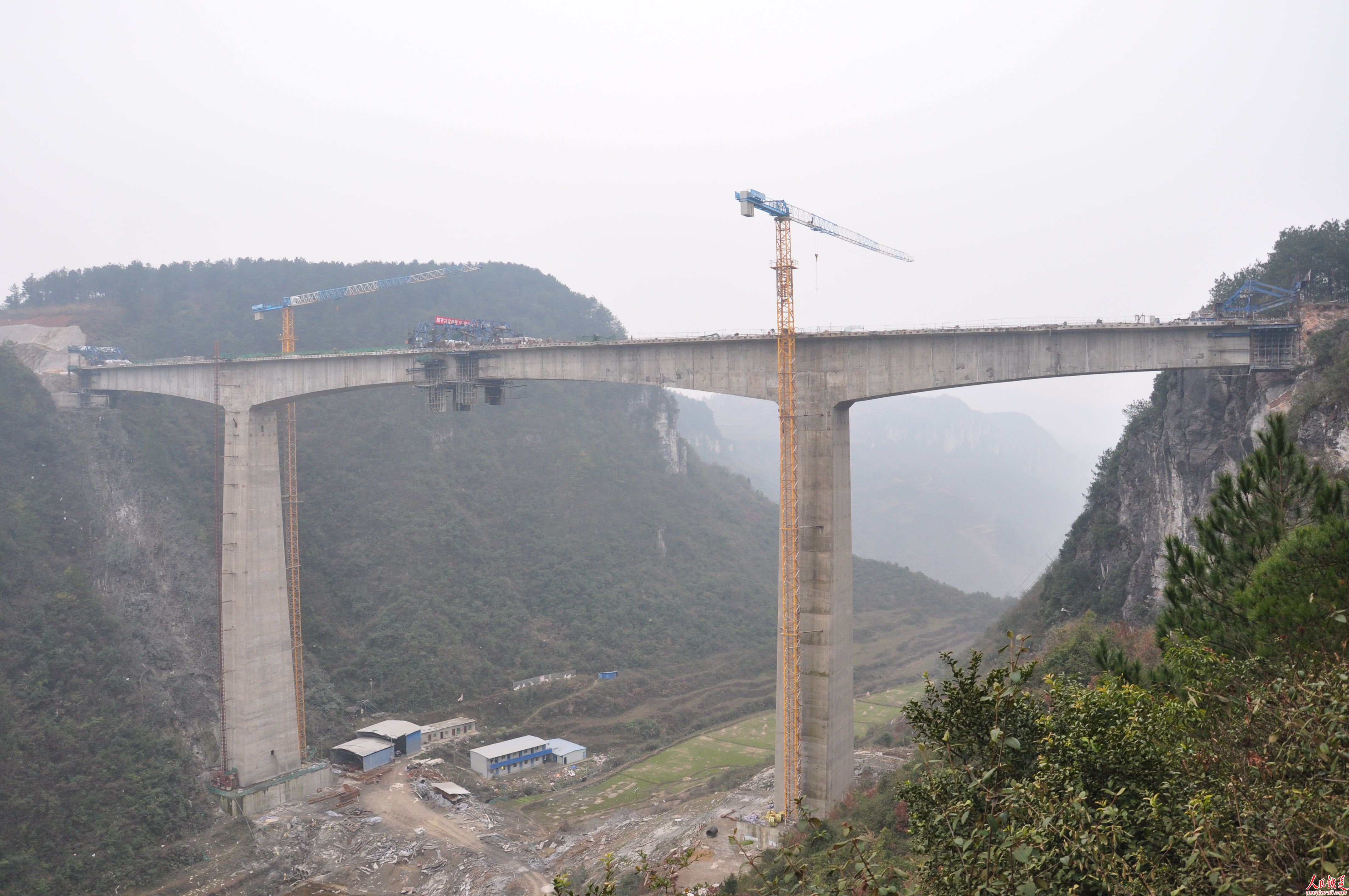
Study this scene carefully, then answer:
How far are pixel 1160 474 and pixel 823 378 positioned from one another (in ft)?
52.6

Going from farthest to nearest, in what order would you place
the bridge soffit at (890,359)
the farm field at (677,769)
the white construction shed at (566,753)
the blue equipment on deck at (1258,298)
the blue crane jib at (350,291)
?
the blue crane jib at (350,291), the white construction shed at (566,753), the farm field at (677,769), the blue equipment on deck at (1258,298), the bridge soffit at (890,359)

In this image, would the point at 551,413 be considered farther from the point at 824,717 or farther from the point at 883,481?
the point at 883,481

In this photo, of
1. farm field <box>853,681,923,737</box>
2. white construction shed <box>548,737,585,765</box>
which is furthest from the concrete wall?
farm field <box>853,681,923,737</box>

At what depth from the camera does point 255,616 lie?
4103cm

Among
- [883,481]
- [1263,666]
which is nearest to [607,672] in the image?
[1263,666]

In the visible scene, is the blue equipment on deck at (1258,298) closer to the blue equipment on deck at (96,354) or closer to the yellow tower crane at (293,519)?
Answer: the yellow tower crane at (293,519)

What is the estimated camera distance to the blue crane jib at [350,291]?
2494 inches

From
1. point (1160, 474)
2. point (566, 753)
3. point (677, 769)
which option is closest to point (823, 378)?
point (1160, 474)

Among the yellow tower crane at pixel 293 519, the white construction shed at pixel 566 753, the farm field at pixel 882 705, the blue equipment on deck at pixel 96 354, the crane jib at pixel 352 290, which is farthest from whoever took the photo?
the crane jib at pixel 352 290

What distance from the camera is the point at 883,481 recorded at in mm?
191750

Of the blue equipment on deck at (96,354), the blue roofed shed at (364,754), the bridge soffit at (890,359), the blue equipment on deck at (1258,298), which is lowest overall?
the blue roofed shed at (364,754)

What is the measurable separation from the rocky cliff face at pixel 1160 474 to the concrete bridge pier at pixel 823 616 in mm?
10345

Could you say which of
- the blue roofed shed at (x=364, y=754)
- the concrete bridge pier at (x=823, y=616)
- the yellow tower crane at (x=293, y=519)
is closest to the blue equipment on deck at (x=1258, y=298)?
the concrete bridge pier at (x=823, y=616)

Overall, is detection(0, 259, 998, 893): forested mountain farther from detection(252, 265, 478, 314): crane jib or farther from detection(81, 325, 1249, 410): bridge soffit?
detection(81, 325, 1249, 410): bridge soffit
